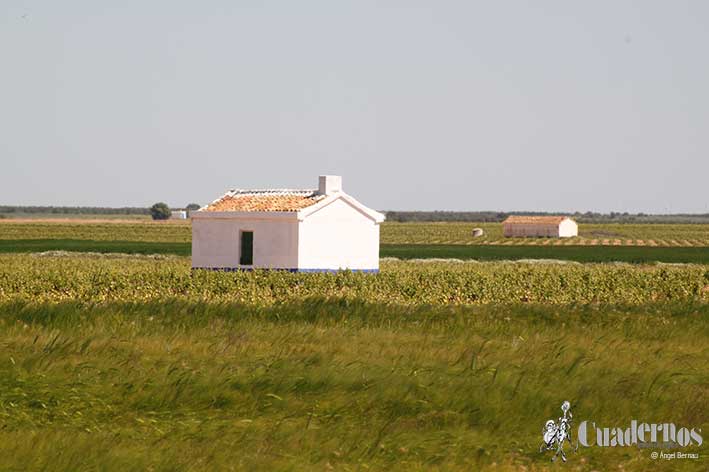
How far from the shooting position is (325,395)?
13.5 metres

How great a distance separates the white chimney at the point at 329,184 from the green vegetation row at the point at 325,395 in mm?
23727

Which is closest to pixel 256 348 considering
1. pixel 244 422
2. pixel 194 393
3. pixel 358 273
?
pixel 194 393

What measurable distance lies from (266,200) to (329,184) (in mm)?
2539

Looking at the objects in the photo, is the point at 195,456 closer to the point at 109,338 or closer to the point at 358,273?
the point at 109,338

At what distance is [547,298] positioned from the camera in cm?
4047

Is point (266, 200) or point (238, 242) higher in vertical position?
point (266, 200)

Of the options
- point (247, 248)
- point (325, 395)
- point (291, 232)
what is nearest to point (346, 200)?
point (291, 232)

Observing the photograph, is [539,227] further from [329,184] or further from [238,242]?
[238,242]

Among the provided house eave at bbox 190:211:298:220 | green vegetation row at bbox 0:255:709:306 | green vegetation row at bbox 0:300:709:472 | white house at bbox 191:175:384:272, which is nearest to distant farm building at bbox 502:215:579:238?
green vegetation row at bbox 0:255:709:306

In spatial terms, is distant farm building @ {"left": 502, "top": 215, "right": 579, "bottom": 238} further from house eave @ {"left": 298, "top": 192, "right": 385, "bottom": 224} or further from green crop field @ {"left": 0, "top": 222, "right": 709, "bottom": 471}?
green crop field @ {"left": 0, "top": 222, "right": 709, "bottom": 471}

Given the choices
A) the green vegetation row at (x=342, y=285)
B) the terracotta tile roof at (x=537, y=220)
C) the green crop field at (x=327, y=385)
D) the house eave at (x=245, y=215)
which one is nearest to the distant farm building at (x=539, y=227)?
the terracotta tile roof at (x=537, y=220)

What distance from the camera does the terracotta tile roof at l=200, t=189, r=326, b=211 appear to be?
42969 mm

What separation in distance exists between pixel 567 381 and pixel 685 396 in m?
1.36

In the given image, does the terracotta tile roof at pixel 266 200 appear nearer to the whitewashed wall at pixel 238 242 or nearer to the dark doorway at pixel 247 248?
the whitewashed wall at pixel 238 242
